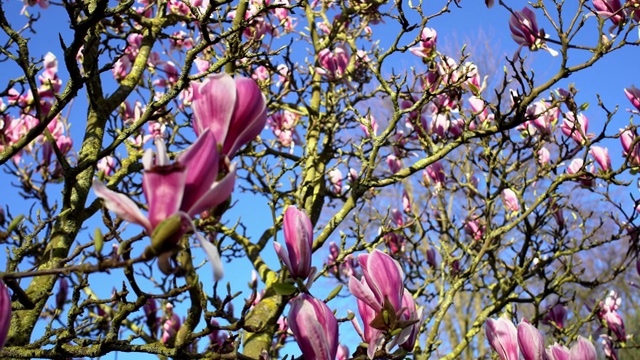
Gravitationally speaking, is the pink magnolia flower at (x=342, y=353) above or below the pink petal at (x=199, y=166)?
above

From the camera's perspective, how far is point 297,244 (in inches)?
48.4

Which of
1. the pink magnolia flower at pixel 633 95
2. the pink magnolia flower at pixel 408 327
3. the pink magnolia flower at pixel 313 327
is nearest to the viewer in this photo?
the pink magnolia flower at pixel 313 327

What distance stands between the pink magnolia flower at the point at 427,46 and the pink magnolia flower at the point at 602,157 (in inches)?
43.5

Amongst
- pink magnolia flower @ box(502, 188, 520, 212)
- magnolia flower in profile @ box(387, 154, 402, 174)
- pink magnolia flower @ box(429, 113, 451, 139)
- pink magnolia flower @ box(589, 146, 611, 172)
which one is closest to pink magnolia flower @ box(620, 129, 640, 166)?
pink magnolia flower @ box(589, 146, 611, 172)

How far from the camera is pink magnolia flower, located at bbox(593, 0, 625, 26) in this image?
8.98ft

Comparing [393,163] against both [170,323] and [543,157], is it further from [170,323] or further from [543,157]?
[170,323]

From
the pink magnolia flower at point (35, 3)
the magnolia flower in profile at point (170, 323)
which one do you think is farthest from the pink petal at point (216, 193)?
the magnolia flower in profile at point (170, 323)

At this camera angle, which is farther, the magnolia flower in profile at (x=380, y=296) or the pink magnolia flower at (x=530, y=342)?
the pink magnolia flower at (x=530, y=342)

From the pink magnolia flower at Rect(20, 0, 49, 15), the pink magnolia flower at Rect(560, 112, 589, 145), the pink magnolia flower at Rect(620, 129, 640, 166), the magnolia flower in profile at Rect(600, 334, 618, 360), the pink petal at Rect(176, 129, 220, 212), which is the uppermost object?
the pink magnolia flower at Rect(20, 0, 49, 15)

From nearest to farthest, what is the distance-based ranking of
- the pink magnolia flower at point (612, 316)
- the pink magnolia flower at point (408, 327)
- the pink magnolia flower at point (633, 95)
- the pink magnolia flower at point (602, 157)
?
the pink magnolia flower at point (408, 327), the pink magnolia flower at point (633, 95), the pink magnolia flower at point (602, 157), the pink magnolia flower at point (612, 316)

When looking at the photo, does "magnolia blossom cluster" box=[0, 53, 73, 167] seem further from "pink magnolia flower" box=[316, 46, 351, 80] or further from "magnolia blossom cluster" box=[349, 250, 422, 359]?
"magnolia blossom cluster" box=[349, 250, 422, 359]

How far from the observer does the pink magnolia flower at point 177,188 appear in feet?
2.37

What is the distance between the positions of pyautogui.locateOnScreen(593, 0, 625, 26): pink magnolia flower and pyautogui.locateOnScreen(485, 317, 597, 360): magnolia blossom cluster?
6.26 ft

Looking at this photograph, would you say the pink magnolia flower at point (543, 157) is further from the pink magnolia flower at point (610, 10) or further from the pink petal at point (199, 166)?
the pink petal at point (199, 166)
